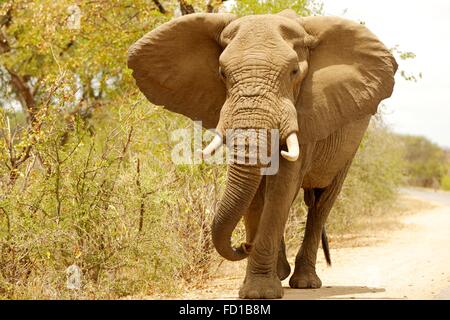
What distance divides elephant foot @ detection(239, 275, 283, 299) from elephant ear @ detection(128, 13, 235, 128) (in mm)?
1640

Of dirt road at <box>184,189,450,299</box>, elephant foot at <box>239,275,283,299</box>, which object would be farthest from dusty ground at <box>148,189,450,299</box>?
elephant foot at <box>239,275,283,299</box>

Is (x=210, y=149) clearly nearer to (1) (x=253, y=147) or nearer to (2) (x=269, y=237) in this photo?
(1) (x=253, y=147)

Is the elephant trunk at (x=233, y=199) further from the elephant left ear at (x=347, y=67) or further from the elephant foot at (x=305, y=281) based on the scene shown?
the elephant foot at (x=305, y=281)

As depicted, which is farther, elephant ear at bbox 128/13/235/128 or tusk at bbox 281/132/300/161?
elephant ear at bbox 128/13/235/128

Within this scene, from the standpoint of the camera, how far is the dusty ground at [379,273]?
8.92 meters

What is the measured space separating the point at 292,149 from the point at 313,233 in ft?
8.23

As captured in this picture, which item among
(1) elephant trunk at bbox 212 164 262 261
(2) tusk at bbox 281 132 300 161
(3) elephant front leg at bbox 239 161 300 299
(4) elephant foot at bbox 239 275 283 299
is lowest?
(4) elephant foot at bbox 239 275 283 299

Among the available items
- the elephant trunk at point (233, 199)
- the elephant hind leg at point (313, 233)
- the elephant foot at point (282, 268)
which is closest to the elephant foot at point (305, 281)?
the elephant hind leg at point (313, 233)

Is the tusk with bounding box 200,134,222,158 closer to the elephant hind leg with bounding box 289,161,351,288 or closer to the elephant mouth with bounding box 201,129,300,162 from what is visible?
the elephant mouth with bounding box 201,129,300,162

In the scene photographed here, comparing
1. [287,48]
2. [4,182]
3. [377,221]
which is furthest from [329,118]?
[377,221]

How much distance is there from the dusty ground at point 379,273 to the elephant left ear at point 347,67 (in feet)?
5.72

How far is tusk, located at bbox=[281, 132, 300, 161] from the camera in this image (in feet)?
25.0

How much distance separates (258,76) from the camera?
308 inches

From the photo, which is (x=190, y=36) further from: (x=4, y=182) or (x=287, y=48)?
(x=4, y=182)
